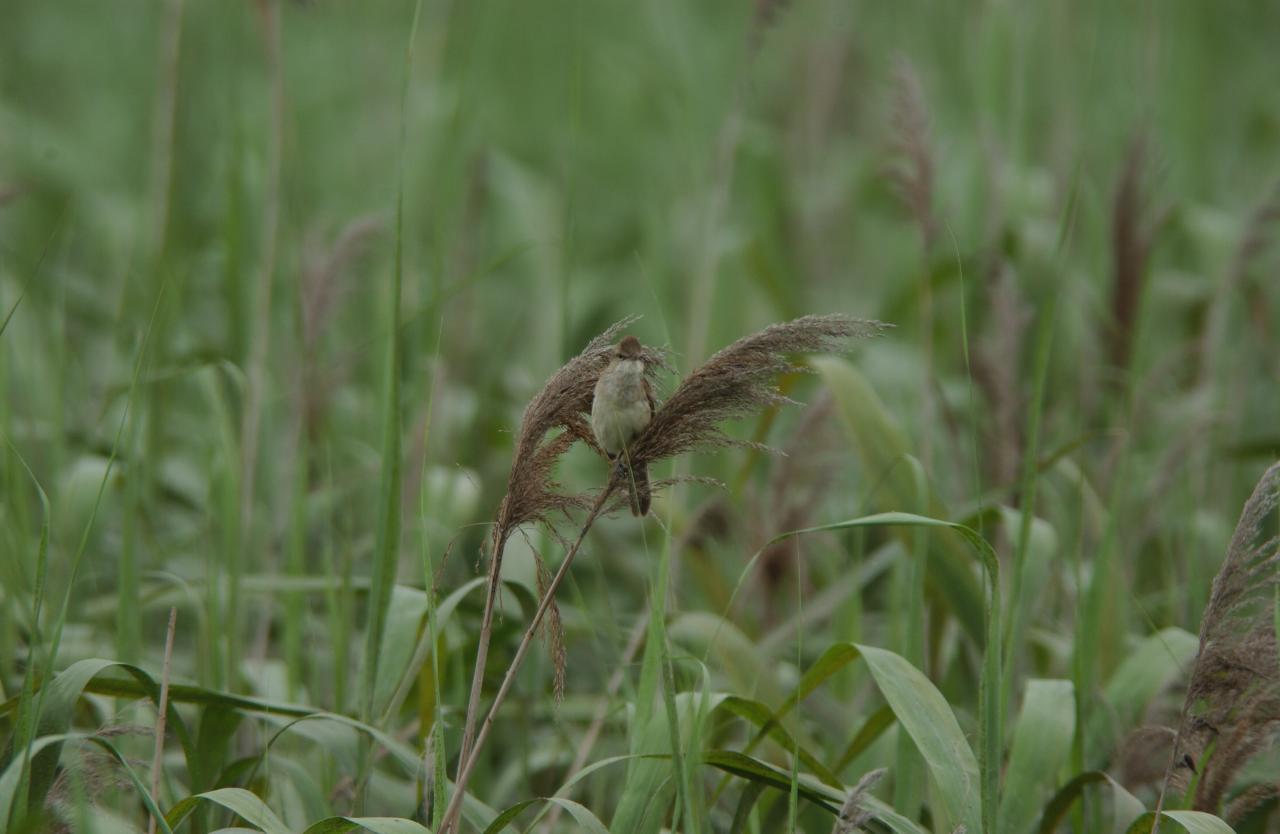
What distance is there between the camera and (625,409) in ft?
4.78

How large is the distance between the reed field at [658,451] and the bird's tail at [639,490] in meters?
0.01

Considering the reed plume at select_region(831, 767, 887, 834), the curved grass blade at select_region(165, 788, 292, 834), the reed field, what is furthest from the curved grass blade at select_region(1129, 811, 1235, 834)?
the curved grass blade at select_region(165, 788, 292, 834)

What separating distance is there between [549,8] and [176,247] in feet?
12.0

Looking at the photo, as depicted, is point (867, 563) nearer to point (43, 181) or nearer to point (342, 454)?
point (342, 454)

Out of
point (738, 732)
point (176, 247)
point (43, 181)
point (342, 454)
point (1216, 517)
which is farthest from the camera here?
point (43, 181)

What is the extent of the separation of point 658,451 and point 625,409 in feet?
0.21

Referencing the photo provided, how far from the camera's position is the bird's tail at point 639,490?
145 cm

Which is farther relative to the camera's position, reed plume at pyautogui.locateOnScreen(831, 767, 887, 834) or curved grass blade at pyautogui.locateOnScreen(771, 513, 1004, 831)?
curved grass blade at pyautogui.locateOnScreen(771, 513, 1004, 831)

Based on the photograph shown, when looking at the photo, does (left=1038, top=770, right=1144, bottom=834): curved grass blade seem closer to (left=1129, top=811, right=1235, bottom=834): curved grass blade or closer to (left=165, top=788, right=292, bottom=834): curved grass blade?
(left=1129, top=811, right=1235, bottom=834): curved grass blade

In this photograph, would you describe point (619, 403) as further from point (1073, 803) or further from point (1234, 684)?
point (1073, 803)

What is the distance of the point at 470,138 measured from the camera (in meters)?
5.43

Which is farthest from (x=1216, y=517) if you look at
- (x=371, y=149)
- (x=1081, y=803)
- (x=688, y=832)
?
(x=371, y=149)

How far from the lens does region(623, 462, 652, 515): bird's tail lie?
4.75 feet

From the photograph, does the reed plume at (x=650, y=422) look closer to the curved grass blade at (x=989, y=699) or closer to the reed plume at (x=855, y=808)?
the curved grass blade at (x=989, y=699)
